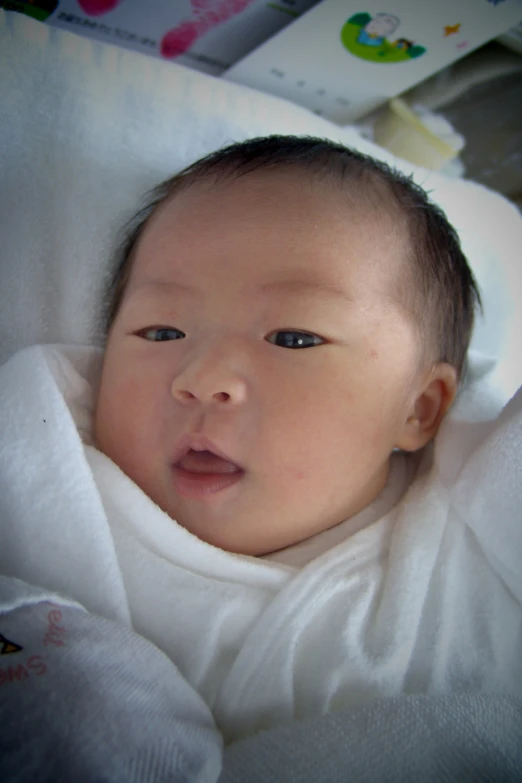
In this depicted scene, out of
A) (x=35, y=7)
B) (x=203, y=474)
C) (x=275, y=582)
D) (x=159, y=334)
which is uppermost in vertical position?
(x=35, y=7)

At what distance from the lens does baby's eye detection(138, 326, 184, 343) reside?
0.67 m

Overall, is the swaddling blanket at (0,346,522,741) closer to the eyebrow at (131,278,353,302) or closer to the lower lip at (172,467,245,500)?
the lower lip at (172,467,245,500)

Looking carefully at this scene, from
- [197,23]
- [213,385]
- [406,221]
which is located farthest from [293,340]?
[197,23]

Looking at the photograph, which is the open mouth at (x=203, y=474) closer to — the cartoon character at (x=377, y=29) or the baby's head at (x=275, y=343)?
the baby's head at (x=275, y=343)

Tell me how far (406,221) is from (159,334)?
341mm

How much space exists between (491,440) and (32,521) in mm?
522

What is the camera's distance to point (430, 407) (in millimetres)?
758

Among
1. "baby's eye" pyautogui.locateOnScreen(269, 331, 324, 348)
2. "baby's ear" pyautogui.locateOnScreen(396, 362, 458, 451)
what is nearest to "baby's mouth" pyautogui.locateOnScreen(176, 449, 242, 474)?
"baby's eye" pyautogui.locateOnScreen(269, 331, 324, 348)

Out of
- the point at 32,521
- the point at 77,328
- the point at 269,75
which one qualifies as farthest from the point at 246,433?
the point at 269,75

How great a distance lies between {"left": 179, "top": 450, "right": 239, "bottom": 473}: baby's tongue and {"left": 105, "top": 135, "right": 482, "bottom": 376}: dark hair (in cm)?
28

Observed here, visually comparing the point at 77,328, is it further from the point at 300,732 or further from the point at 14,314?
the point at 300,732

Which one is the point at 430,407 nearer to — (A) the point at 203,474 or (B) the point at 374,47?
(A) the point at 203,474

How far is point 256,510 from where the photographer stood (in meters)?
0.59

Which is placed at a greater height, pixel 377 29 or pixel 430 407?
pixel 377 29
